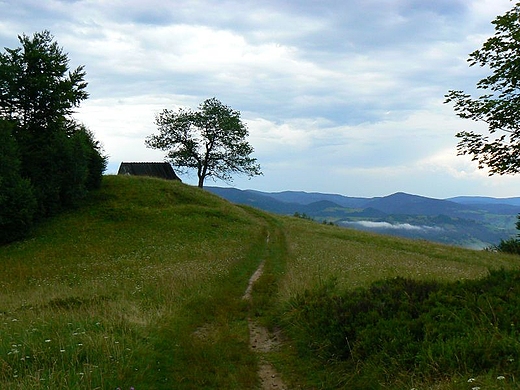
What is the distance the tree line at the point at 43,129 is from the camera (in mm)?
38500

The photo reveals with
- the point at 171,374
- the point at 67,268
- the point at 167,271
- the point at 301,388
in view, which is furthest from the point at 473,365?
the point at 67,268

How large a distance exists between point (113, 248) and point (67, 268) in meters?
5.98

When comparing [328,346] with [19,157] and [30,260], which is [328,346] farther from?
[19,157]

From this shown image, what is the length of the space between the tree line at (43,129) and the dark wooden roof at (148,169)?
82.6 ft

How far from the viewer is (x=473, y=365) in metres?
5.96

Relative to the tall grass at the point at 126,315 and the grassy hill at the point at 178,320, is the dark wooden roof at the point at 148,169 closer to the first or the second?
the tall grass at the point at 126,315

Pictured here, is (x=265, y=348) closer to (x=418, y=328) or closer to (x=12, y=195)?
(x=418, y=328)

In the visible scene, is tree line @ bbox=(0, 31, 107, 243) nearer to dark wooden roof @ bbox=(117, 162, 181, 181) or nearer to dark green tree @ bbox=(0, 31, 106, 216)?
dark green tree @ bbox=(0, 31, 106, 216)

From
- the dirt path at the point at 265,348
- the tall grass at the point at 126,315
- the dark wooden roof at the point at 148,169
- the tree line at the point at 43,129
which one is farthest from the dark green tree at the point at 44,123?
the dirt path at the point at 265,348

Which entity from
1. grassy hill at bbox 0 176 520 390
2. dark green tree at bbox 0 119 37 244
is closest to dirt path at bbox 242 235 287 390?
grassy hill at bbox 0 176 520 390

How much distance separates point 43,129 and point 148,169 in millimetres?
27856

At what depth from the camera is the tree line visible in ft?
126

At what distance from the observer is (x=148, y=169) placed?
6912 cm

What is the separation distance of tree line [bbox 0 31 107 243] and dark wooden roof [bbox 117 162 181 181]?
2516 cm
